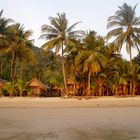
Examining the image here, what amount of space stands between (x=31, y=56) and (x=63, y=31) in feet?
25.9

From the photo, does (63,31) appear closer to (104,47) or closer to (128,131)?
(104,47)

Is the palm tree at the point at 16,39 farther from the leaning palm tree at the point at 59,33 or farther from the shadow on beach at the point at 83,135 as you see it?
the shadow on beach at the point at 83,135

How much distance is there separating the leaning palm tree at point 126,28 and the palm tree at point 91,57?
2.70 meters

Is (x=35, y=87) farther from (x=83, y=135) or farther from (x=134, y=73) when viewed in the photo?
(x=83, y=135)

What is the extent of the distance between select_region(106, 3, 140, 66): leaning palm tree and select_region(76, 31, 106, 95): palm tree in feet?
8.86

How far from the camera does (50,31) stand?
37906 millimetres

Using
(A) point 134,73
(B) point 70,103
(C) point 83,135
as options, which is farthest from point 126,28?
(C) point 83,135

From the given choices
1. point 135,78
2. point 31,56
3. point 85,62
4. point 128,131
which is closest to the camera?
point 128,131

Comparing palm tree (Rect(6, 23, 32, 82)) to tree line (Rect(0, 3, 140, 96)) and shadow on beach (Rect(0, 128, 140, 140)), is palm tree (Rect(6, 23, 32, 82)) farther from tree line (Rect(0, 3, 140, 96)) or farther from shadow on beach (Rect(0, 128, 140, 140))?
shadow on beach (Rect(0, 128, 140, 140))

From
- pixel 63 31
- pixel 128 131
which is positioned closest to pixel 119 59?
pixel 63 31

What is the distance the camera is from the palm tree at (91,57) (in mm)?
37375

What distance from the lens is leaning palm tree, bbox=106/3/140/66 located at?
40688mm

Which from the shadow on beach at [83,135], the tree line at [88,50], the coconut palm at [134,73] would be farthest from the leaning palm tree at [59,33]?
the shadow on beach at [83,135]

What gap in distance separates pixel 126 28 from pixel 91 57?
7.66 meters
